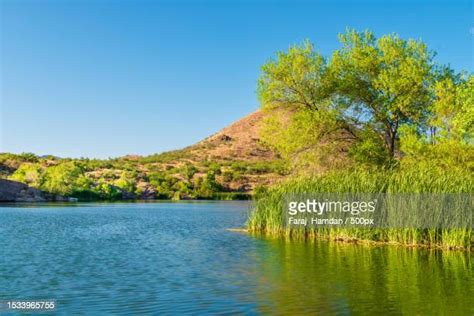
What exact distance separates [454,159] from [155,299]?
23968mm

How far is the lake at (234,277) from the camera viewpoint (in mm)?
12648

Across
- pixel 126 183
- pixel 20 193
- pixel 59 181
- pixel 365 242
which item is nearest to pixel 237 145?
pixel 126 183

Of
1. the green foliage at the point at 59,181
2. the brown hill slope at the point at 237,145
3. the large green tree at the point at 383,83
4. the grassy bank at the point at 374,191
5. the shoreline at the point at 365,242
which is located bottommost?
the shoreline at the point at 365,242

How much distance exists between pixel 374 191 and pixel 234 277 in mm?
10866

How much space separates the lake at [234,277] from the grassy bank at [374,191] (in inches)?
36.2

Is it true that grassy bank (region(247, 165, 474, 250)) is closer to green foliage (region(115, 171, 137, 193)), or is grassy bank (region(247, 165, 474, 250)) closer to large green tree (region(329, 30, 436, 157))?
large green tree (region(329, 30, 436, 157))

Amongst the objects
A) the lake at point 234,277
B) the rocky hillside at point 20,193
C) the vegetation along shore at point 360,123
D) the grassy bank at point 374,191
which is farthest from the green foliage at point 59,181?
the grassy bank at point 374,191

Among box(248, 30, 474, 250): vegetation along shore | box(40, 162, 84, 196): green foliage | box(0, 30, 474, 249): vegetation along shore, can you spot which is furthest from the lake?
box(40, 162, 84, 196): green foliage

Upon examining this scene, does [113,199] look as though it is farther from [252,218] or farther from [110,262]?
[110,262]

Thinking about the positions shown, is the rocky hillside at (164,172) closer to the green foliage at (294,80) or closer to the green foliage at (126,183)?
the green foliage at (126,183)

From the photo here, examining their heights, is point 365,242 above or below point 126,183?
below

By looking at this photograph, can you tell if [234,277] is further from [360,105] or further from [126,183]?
[126,183]

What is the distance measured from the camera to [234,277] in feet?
53.5

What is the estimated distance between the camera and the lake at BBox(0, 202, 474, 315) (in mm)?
12648
